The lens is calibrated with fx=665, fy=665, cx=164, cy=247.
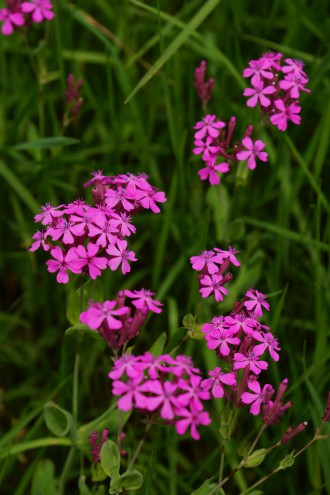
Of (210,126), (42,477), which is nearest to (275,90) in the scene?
(210,126)

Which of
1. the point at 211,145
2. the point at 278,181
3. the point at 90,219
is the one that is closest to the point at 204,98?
the point at 211,145

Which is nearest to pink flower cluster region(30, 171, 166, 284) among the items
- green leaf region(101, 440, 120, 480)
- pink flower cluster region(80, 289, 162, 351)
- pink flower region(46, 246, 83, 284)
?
pink flower region(46, 246, 83, 284)

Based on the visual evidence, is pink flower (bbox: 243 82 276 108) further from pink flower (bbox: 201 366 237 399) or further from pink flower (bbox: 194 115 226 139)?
pink flower (bbox: 201 366 237 399)

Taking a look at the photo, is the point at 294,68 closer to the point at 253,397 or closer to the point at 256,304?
the point at 256,304

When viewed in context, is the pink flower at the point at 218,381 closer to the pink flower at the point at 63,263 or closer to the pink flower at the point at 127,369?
the pink flower at the point at 127,369

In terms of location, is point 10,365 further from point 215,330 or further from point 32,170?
point 215,330

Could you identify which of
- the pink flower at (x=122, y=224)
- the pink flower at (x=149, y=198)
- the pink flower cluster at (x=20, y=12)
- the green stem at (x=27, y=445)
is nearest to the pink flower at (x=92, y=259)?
the pink flower at (x=122, y=224)
